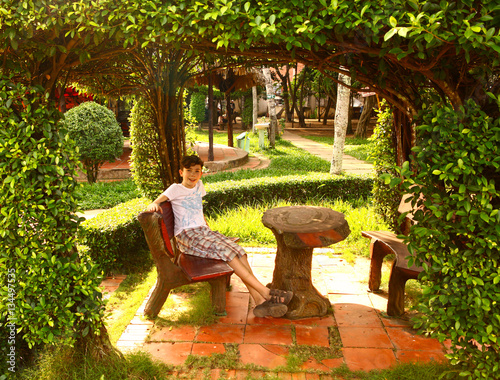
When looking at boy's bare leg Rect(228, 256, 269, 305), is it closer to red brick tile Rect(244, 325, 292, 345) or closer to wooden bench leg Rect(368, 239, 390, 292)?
red brick tile Rect(244, 325, 292, 345)

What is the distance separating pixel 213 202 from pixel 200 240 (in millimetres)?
3128

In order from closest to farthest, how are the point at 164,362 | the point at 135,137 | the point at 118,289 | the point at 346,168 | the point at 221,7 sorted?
the point at 221,7 → the point at 164,362 → the point at 118,289 → the point at 135,137 → the point at 346,168

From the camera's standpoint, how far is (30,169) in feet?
9.09

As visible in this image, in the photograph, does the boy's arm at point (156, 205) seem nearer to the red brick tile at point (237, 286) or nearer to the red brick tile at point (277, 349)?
the red brick tile at point (237, 286)

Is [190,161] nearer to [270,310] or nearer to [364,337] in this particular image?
[270,310]

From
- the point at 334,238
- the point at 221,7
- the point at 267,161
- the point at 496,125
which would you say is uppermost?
the point at 221,7

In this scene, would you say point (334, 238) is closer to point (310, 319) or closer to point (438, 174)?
point (310, 319)

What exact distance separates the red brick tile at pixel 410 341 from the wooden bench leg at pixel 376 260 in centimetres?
79

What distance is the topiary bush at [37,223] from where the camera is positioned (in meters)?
2.76

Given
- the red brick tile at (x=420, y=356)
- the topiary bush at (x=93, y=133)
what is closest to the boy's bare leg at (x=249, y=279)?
the red brick tile at (x=420, y=356)

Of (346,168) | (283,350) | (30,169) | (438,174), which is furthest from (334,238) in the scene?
(346,168)

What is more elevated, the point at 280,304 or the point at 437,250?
the point at 437,250

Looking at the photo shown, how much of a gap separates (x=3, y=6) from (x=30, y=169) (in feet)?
3.20

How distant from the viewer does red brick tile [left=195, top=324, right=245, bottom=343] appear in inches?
145
